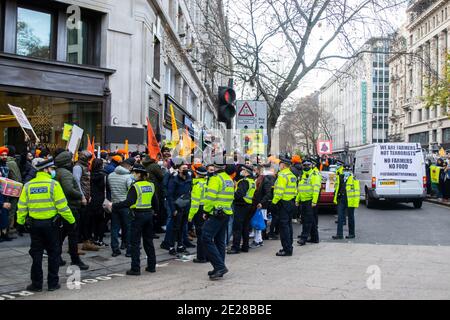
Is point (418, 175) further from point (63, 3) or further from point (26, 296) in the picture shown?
point (26, 296)

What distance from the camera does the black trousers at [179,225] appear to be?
973 centimetres

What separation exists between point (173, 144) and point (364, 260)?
815 centimetres

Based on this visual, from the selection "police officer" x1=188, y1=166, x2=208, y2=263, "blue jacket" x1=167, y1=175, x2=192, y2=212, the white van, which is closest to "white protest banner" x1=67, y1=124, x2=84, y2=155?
"blue jacket" x1=167, y1=175, x2=192, y2=212

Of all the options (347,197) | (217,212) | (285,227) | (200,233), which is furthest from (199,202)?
(347,197)

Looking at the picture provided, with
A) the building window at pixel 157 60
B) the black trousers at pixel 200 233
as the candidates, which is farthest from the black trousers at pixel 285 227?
the building window at pixel 157 60

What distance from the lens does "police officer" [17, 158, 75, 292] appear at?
6.65 meters

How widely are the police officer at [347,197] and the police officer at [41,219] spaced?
23.8 ft

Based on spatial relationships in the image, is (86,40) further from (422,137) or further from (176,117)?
(422,137)

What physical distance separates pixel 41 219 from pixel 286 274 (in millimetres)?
3777

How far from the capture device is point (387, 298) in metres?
6.17

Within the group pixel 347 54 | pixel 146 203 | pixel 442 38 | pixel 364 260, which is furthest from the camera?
pixel 442 38

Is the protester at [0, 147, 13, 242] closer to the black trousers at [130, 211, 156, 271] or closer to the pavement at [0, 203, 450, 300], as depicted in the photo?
the pavement at [0, 203, 450, 300]

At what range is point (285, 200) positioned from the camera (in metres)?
9.84

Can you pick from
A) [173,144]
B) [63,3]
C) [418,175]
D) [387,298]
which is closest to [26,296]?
[387,298]
